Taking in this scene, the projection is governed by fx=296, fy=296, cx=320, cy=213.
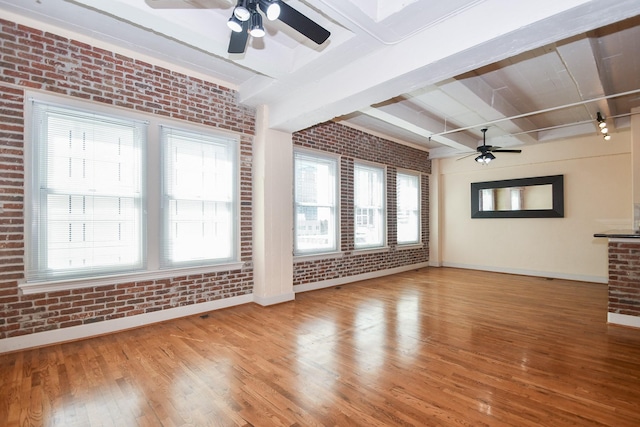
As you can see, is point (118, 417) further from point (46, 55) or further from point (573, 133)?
point (573, 133)

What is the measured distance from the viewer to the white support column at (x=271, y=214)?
14.9 feet

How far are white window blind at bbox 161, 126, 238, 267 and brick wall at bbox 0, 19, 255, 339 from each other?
0.26 m

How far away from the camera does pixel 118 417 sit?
Answer: 1971mm

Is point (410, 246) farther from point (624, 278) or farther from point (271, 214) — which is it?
point (271, 214)

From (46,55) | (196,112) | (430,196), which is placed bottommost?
(430,196)

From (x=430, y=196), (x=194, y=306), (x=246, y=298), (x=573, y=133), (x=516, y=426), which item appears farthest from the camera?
(x=430, y=196)

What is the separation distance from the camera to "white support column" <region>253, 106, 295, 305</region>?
4531 millimetres

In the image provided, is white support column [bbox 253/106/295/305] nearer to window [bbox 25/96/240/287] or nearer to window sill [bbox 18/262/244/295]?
window [bbox 25/96/240/287]

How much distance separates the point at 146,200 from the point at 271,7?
110 inches

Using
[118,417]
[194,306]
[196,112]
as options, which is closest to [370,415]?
[118,417]

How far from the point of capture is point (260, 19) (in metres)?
2.16

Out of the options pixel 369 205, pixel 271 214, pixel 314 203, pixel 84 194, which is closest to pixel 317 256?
pixel 314 203

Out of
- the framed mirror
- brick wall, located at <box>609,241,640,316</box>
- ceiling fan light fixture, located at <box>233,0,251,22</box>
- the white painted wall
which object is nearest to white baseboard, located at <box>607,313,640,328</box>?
brick wall, located at <box>609,241,640,316</box>

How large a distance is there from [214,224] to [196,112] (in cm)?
159
